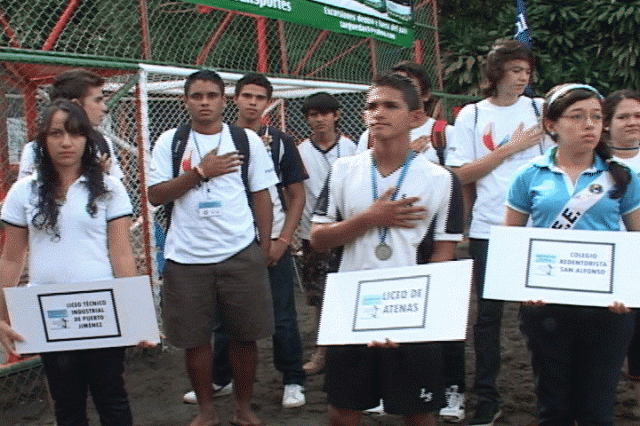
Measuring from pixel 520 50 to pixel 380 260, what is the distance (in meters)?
1.85

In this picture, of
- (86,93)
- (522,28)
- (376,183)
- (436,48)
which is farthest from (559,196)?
(436,48)

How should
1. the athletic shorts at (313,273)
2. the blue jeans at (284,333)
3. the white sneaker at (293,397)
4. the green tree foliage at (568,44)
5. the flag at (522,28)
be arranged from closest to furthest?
the white sneaker at (293,397), the blue jeans at (284,333), the athletic shorts at (313,273), the flag at (522,28), the green tree foliage at (568,44)

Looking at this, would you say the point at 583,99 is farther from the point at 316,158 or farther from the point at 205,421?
the point at 316,158

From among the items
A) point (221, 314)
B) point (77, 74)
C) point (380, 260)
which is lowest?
point (221, 314)

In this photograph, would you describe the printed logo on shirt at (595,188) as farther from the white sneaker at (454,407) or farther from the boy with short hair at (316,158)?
the boy with short hair at (316,158)

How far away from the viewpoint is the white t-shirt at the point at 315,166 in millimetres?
5719

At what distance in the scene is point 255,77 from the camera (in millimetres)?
4980

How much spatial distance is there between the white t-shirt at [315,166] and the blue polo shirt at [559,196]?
8.09 feet

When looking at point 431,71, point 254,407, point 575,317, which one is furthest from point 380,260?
point 431,71

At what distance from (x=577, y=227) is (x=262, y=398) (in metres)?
2.53

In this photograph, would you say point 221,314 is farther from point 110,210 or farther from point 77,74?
point 77,74

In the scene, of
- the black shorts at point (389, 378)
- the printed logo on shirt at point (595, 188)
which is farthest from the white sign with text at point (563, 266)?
the black shorts at point (389, 378)

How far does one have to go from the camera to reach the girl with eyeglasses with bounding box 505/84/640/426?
10.3 feet

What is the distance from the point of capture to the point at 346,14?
8.15m
